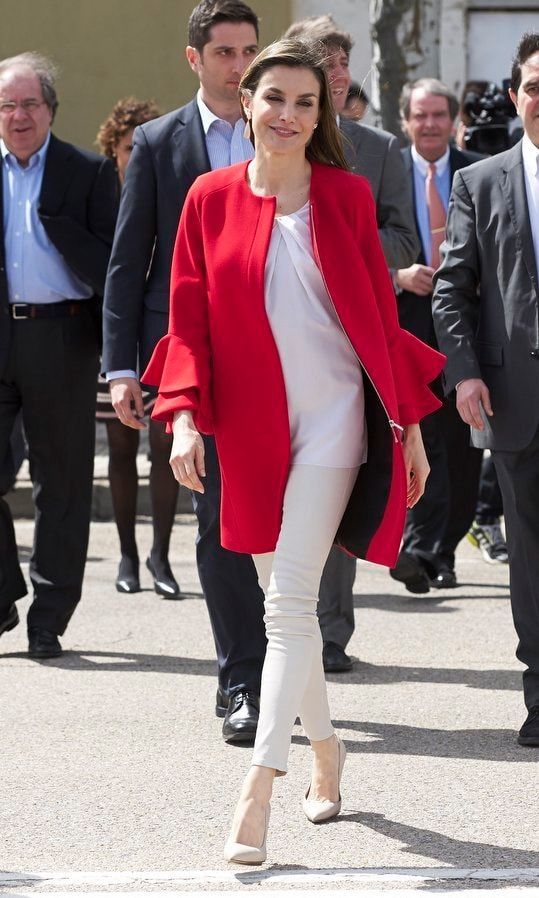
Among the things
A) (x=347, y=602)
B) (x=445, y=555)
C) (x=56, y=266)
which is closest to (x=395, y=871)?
(x=347, y=602)

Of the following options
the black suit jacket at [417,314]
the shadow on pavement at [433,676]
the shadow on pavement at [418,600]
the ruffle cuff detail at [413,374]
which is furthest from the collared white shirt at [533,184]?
the black suit jacket at [417,314]

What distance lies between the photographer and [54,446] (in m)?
6.63

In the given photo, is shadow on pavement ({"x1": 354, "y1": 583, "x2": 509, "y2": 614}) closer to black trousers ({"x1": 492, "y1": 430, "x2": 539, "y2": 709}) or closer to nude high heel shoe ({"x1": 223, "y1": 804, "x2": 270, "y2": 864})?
black trousers ({"x1": 492, "y1": 430, "x2": 539, "y2": 709})

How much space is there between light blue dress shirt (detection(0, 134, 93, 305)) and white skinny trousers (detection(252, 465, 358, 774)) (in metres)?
2.63

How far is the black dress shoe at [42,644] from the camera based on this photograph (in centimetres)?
643

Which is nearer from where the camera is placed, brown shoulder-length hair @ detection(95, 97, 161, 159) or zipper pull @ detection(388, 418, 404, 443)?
zipper pull @ detection(388, 418, 404, 443)

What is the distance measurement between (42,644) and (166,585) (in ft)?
4.76

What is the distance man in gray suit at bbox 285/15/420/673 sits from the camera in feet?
20.1

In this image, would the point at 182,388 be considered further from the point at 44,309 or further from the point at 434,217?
the point at 434,217

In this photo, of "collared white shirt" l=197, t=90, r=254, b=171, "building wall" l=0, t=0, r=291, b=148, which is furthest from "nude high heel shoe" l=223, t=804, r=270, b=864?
"building wall" l=0, t=0, r=291, b=148

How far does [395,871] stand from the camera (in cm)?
391

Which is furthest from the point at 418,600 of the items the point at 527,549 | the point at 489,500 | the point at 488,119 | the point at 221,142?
the point at 488,119

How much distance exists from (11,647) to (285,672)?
9.28ft

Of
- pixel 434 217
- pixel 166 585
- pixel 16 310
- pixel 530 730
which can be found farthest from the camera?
pixel 434 217
